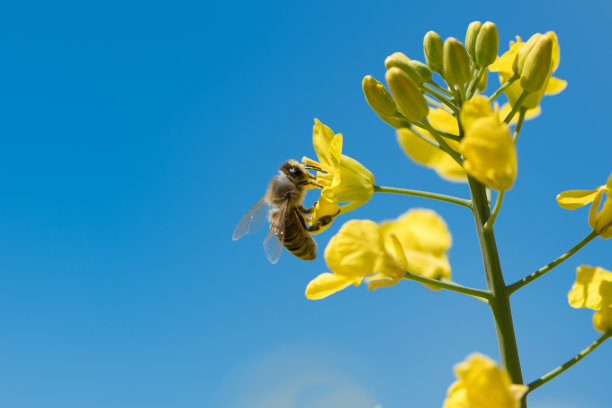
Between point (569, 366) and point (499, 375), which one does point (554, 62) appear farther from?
point (499, 375)

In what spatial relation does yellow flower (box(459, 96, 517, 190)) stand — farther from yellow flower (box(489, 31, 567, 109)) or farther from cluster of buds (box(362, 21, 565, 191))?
yellow flower (box(489, 31, 567, 109))

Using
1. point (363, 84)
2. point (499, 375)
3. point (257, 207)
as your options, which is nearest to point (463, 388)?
point (499, 375)

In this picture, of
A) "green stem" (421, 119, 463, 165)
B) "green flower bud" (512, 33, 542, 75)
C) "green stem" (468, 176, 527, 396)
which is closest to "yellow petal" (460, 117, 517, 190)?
"green stem" (468, 176, 527, 396)

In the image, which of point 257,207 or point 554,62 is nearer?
point 554,62

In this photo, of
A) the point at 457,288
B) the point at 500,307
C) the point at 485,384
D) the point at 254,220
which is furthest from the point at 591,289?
the point at 254,220

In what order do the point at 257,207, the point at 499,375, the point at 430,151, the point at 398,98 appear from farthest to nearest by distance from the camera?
the point at 257,207
the point at 430,151
the point at 398,98
the point at 499,375

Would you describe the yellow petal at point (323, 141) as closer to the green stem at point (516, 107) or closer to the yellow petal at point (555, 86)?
the green stem at point (516, 107)

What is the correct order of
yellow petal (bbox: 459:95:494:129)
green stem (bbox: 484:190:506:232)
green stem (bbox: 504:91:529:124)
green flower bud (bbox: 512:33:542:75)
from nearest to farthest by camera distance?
yellow petal (bbox: 459:95:494:129)
green stem (bbox: 484:190:506:232)
green flower bud (bbox: 512:33:542:75)
green stem (bbox: 504:91:529:124)
